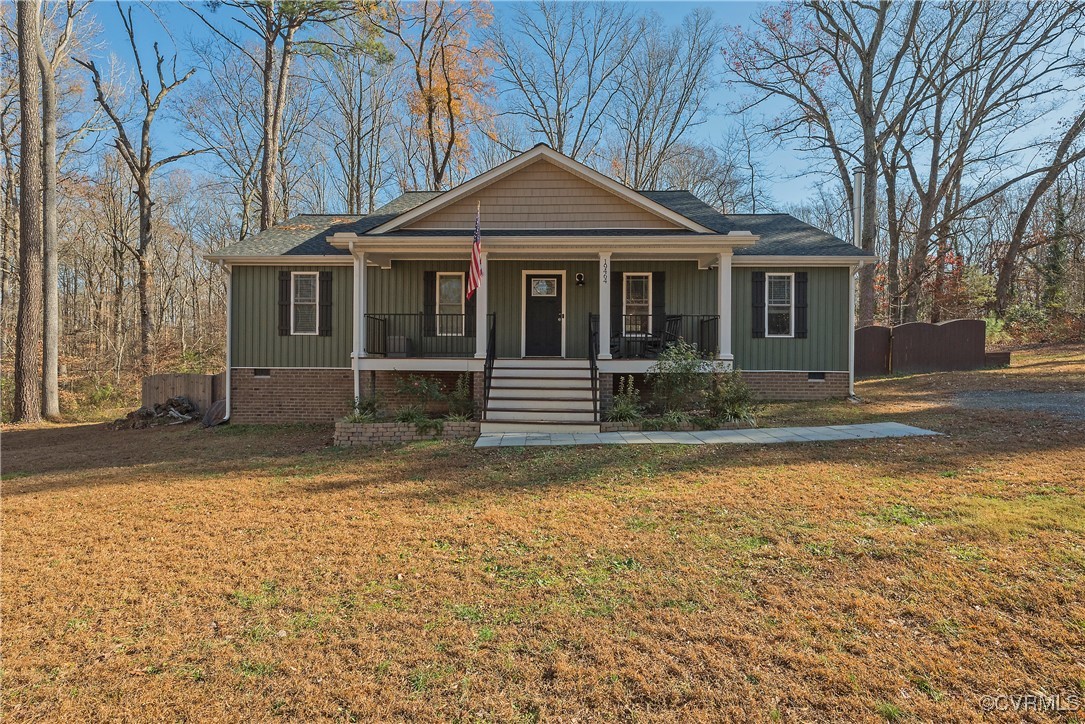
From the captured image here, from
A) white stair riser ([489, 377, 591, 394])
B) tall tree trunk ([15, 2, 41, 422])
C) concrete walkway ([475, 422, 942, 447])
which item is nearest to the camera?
concrete walkway ([475, 422, 942, 447])

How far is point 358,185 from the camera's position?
22750 mm

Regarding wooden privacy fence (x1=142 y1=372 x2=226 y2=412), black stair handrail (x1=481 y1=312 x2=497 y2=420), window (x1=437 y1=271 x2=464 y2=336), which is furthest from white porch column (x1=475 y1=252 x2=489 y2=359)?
wooden privacy fence (x1=142 y1=372 x2=226 y2=412)

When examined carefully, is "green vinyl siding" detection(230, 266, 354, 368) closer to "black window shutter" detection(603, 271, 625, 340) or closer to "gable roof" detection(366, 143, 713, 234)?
"gable roof" detection(366, 143, 713, 234)

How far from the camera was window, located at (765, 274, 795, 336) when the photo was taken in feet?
35.6

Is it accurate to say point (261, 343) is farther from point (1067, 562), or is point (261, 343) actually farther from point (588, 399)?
point (1067, 562)

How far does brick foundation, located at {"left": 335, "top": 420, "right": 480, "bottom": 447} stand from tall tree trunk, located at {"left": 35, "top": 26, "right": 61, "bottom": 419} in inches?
380

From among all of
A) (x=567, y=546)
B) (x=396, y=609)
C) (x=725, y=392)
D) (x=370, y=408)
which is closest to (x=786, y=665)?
(x=567, y=546)

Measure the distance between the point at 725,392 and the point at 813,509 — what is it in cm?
425

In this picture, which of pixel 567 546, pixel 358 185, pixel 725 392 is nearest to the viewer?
pixel 567 546

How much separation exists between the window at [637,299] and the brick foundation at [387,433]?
4.63 m

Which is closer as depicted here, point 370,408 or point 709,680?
point 709,680

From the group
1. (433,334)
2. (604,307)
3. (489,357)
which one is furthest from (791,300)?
(433,334)

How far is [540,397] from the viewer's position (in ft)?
29.5

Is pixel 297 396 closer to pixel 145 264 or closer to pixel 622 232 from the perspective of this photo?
pixel 622 232
